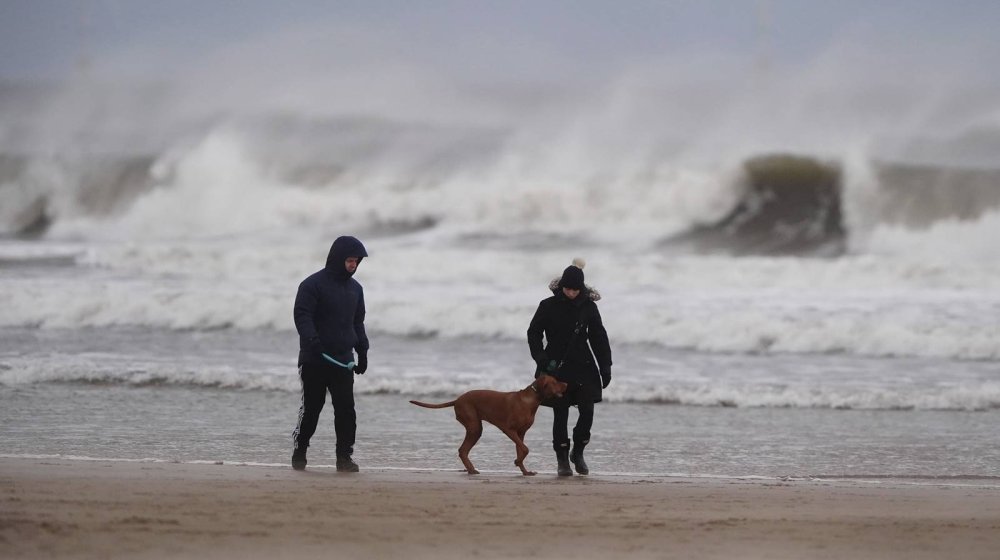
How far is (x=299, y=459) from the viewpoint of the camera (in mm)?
7359

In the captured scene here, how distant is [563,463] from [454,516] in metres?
2.00

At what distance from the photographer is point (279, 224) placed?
1400 inches

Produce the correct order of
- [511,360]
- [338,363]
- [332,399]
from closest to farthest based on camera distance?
1. [338,363]
2. [332,399]
3. [511,360]

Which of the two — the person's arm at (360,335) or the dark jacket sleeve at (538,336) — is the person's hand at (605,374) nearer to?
the dark jacket sleeve at (538,336)

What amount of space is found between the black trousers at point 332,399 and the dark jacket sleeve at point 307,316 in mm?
189

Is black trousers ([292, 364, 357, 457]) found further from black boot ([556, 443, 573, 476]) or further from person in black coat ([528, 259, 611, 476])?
black boot ([556, 443, 573, 476])

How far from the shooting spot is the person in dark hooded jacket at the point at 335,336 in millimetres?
7047

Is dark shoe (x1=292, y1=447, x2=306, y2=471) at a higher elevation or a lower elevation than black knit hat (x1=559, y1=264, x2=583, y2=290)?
lower

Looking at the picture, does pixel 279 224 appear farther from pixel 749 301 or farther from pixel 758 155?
pixel 749 301

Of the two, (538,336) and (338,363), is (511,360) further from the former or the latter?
(338,363)

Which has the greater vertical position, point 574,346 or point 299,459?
point 574,346

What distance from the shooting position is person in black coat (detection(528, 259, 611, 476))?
24.2 feet

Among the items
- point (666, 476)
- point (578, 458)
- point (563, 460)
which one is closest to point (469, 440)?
point (563, 460)

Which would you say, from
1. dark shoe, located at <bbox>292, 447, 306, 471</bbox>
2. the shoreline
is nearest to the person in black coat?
the shoreline
